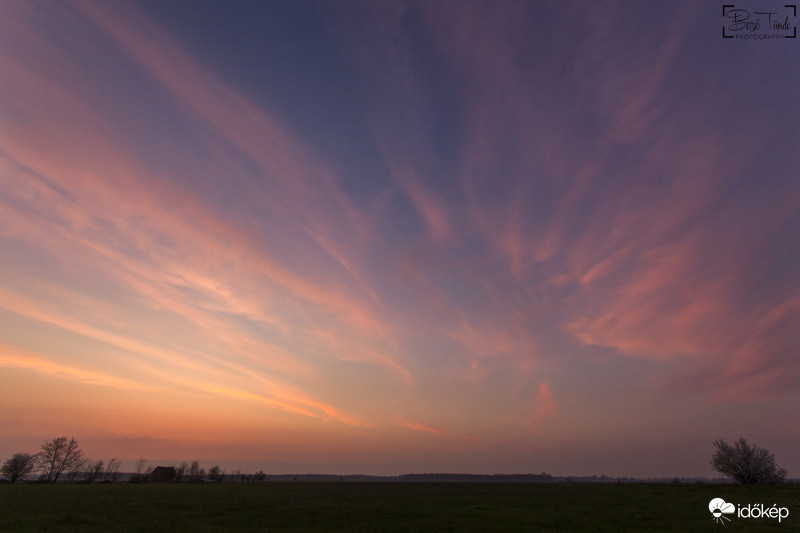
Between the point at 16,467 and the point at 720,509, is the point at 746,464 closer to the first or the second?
the point at 720,509

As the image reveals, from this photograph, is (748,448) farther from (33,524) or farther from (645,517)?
(33,524)

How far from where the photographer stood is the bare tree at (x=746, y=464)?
280ft

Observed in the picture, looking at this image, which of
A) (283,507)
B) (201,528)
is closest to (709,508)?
(283,507)

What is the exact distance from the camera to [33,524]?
3272 centimetres

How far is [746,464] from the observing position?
88188 mm

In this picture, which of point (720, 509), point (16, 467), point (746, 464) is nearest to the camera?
point (720, 509)

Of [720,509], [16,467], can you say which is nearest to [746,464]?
[720,509]

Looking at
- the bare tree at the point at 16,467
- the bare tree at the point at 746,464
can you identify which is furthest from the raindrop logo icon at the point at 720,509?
the bare tree at the point at 16,467

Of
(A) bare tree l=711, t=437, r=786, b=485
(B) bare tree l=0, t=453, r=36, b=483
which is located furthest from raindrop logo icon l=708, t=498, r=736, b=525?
(B) bare tree l=0, t=453, r=36, b=483

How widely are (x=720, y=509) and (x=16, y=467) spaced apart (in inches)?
7487

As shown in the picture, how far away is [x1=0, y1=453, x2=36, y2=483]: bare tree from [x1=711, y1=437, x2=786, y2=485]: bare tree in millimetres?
202170

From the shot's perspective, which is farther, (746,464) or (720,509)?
(746,464)

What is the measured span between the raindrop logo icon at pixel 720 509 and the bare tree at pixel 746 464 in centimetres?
5874

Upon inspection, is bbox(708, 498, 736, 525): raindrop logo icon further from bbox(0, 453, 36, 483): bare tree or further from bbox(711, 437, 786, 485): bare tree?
bbox(0, 453, 36, 483): bare tree
